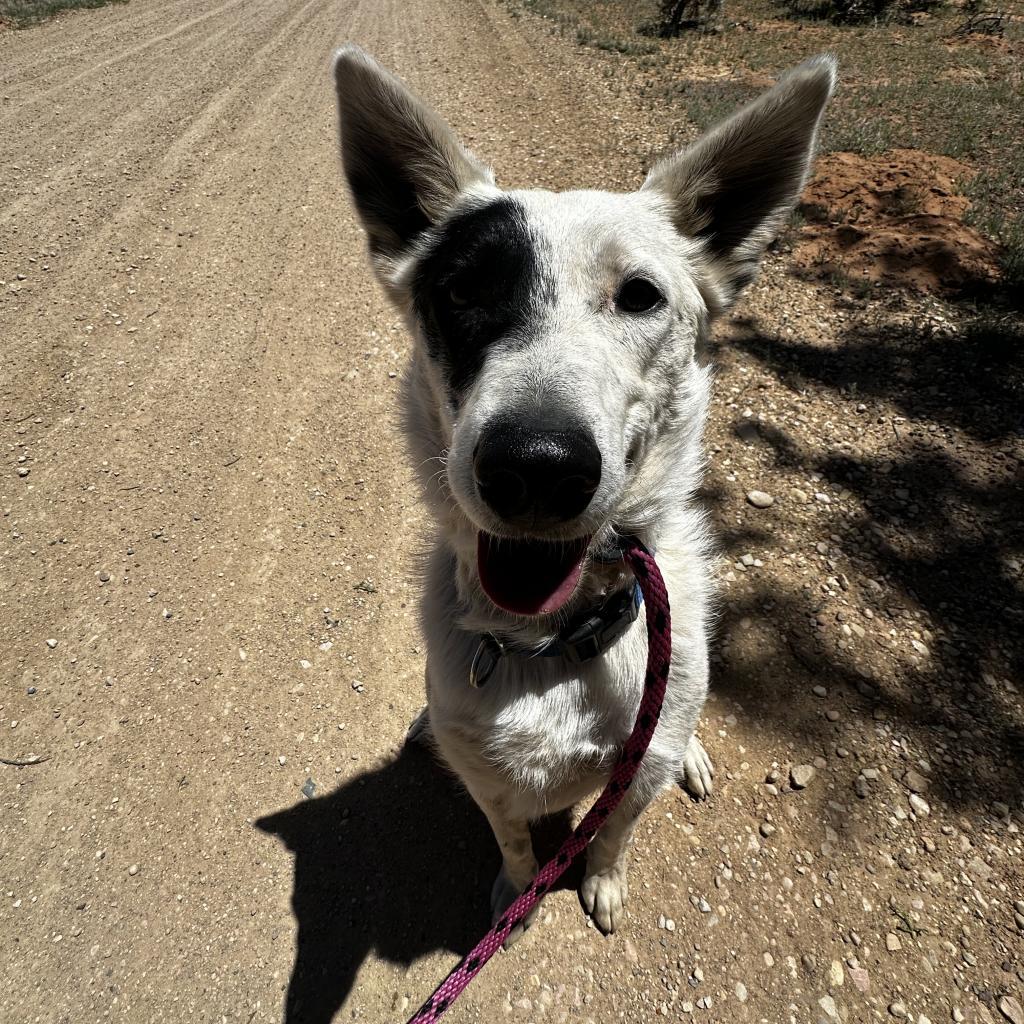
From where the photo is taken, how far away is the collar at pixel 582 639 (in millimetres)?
1914

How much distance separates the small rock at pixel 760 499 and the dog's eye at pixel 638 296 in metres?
2.25

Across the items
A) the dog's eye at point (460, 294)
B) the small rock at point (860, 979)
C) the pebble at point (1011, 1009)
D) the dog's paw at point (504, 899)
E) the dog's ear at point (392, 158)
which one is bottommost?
the pebble at point (1011, 1009)

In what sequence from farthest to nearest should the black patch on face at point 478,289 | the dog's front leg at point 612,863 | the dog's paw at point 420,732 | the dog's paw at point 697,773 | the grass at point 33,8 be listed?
the grass at point 33,8 < the dog's paw at point 420,732 < the dog's paw at point 697,773 < the dog's front leg at point 612,863 < the black patch on face at point 478,289

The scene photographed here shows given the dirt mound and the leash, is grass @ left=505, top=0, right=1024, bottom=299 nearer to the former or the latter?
the dirt mound

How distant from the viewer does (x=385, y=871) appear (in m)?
2.73

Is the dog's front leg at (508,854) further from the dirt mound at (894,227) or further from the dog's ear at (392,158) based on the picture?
the dirt mound at (894,227)

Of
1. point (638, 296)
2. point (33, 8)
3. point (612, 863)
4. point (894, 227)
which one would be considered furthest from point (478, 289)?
point (33, 8)

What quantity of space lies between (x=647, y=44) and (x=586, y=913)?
46.4 ft

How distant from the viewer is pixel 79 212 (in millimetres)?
6582

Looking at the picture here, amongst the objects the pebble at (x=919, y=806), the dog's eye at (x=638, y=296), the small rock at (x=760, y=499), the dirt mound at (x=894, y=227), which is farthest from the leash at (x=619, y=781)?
the dirt mound at (x=894, y=227)

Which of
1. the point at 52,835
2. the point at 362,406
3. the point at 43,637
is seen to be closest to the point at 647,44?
the point at 362,406

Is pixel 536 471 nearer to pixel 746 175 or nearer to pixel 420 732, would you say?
pixel 746 175

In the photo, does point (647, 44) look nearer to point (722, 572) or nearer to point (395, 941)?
point (722, 572)

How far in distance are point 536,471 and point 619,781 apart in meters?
1.03
